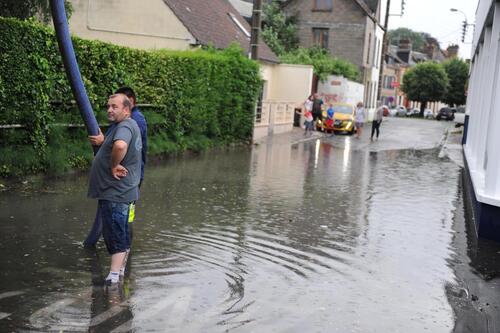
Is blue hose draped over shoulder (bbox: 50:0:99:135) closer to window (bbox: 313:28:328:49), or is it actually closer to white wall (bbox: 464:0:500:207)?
white wall (bbox: 464:0:500:207)

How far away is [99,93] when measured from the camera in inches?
581

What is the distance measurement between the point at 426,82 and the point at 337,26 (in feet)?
87.8

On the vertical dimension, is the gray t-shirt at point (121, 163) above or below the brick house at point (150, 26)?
below

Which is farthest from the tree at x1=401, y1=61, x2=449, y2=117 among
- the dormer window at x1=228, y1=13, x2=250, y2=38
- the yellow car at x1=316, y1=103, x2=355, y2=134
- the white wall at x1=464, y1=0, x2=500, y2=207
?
the white wall at x1=464, y1=0, x2=500, y2=207

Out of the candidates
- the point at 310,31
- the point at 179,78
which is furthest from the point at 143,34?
the point at 310,31

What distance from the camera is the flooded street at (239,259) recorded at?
19.1ft

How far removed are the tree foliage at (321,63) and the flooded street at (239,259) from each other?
2774 centimetres

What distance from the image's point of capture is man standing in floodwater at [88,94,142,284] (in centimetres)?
634

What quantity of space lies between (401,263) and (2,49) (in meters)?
7.38

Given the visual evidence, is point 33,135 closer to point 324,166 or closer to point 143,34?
point 324,166

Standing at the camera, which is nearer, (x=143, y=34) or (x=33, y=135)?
(x=33, y=135)

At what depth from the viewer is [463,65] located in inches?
3159

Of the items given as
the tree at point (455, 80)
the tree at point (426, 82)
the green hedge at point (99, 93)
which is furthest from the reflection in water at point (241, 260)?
the tree at point (455, 80)

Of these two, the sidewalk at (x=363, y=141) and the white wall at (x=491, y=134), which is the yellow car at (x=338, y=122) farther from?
the white wall at (x=491, y=134)
